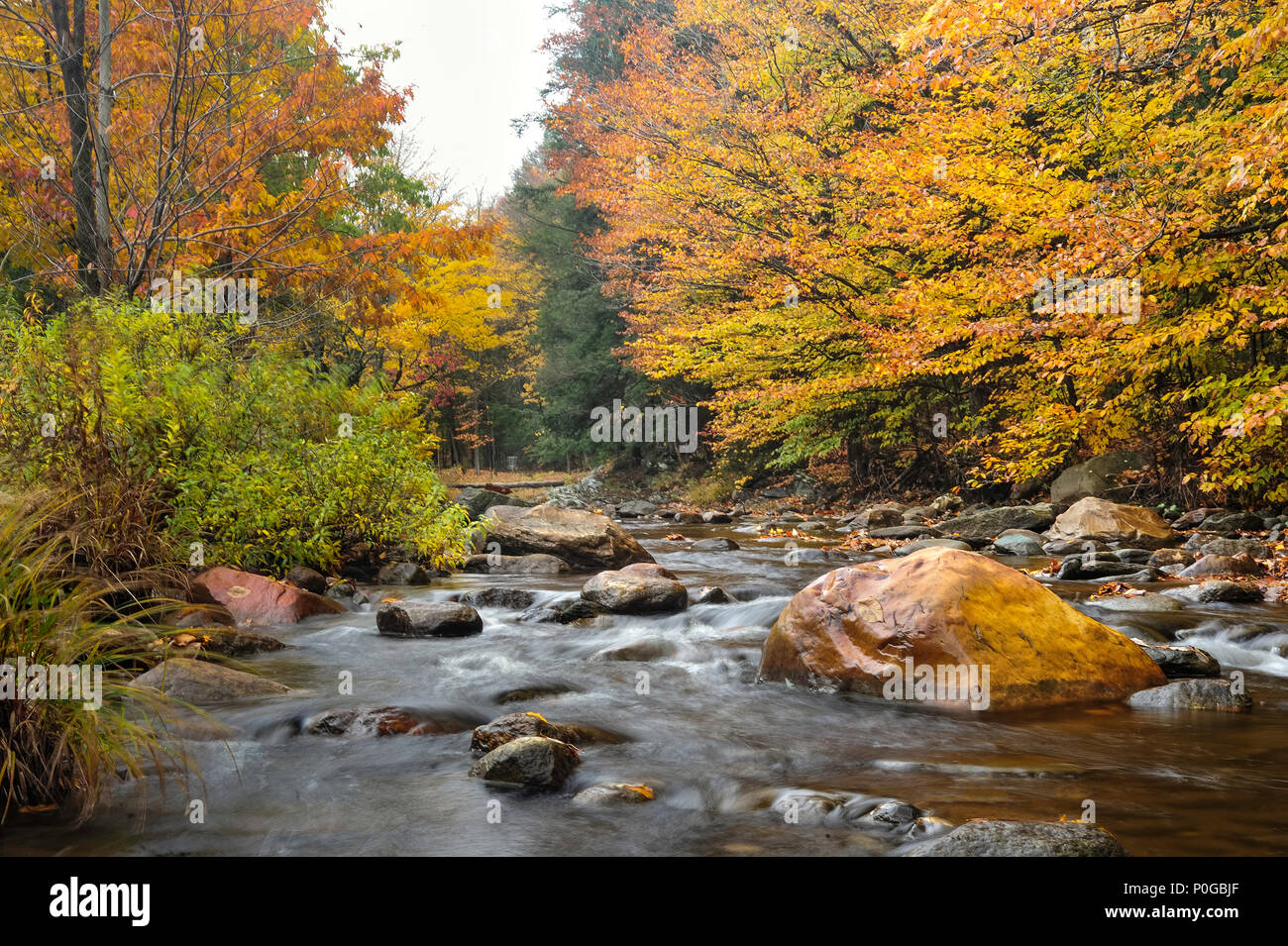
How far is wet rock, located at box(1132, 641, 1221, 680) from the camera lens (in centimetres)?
622

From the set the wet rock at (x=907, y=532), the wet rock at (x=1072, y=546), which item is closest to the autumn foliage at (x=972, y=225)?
the wet rock at (x=1072, y=546)

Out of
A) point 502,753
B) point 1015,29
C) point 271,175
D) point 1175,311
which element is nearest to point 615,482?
point 271,175

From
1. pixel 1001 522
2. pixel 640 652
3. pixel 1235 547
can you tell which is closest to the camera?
pixel 640 652

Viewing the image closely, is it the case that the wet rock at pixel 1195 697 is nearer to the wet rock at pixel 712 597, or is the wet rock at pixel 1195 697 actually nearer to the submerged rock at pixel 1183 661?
the submerged rock at pixel 1183 661

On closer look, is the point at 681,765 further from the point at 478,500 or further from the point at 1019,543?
the point at 478,500

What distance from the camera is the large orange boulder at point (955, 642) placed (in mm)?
5645

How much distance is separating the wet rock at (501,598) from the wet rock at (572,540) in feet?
9.09

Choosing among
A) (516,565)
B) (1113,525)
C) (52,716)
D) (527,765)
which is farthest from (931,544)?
(52,716)

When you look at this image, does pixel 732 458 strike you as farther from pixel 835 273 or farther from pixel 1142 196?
pixel 1142 196

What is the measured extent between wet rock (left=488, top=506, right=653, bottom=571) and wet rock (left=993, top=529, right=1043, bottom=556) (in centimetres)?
486

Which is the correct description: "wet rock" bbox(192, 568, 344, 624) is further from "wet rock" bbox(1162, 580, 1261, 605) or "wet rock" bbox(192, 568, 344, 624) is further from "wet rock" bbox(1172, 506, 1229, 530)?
"wet rock" bbox(1172, 506, 1229, 530)

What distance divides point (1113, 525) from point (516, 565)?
26.6 ft

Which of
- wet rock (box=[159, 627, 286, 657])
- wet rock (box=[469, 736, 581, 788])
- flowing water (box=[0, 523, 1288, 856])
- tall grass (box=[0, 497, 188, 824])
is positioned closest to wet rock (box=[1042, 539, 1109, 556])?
flowing water (box=[0, 523, 1288, 856])

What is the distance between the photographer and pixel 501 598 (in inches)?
362
